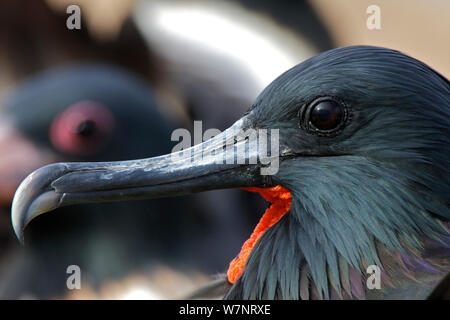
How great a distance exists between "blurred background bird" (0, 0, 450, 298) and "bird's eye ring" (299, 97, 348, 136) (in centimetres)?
262

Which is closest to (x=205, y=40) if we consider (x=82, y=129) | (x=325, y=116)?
(x=82, y=129)

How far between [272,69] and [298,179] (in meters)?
3.20

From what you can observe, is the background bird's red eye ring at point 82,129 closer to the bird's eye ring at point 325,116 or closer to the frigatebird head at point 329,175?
the frigatebird head at point 329,175

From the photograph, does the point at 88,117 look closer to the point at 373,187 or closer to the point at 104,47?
the point at 104,47

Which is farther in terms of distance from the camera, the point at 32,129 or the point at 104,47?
the point at 104,47

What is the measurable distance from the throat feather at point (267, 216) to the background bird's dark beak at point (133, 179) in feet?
0.16

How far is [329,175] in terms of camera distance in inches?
59.4

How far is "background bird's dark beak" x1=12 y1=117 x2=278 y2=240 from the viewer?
1554mm

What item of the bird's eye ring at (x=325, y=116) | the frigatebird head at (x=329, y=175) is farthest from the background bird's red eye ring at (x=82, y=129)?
the bird's eye ring at (x=325, y=116)

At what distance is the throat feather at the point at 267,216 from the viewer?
1619mm

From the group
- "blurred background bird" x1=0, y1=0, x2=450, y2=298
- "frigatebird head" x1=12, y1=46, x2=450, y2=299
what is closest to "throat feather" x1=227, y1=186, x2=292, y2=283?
"frigatebird head" x1=12, y1=46, x2=450, y2=299

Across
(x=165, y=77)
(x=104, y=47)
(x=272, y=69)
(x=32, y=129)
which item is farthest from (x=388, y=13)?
(x=32, y=129)

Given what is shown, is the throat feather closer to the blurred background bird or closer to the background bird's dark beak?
the background bird's dark beak

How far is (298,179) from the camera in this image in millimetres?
1545
